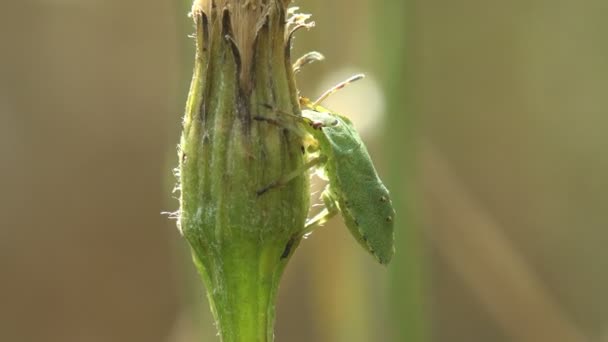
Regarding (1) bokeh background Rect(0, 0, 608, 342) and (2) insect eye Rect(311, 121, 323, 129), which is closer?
(2) insect eye Rect(311, 121, 323, 129)

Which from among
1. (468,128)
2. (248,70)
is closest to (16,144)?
(468,128)

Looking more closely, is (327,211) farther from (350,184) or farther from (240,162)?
(240,162)

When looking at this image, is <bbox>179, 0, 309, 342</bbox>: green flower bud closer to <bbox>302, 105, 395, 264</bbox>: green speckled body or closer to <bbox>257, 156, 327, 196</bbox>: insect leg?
<bbox>257, 156, 327, 196</bbox>: insect leg

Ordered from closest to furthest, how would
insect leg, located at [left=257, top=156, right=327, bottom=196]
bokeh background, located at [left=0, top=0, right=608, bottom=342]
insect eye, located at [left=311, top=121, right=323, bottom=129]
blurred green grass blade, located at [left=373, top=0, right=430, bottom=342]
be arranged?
insect leg, located at [left=257, top=156, right=327, bottom=196]
insect eye, located at [left=311, top=121, right=323, bottom=129]
blurred green grass blade, located at [left=373, top=0, right=430, bottom=342]
bokeh background, located at [left=0, top=0, right=608, bottom=342]

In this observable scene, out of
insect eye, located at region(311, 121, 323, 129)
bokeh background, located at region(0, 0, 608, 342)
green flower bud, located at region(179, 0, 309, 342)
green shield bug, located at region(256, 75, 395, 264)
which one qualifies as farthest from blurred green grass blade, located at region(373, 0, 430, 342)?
bokeh background, located at region(0, 0, 608, 342)

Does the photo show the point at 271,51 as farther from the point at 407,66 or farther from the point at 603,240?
the point at 603,240

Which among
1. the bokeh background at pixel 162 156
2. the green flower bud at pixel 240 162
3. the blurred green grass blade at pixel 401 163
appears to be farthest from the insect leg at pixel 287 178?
the bokeh background at pixel 162 156
